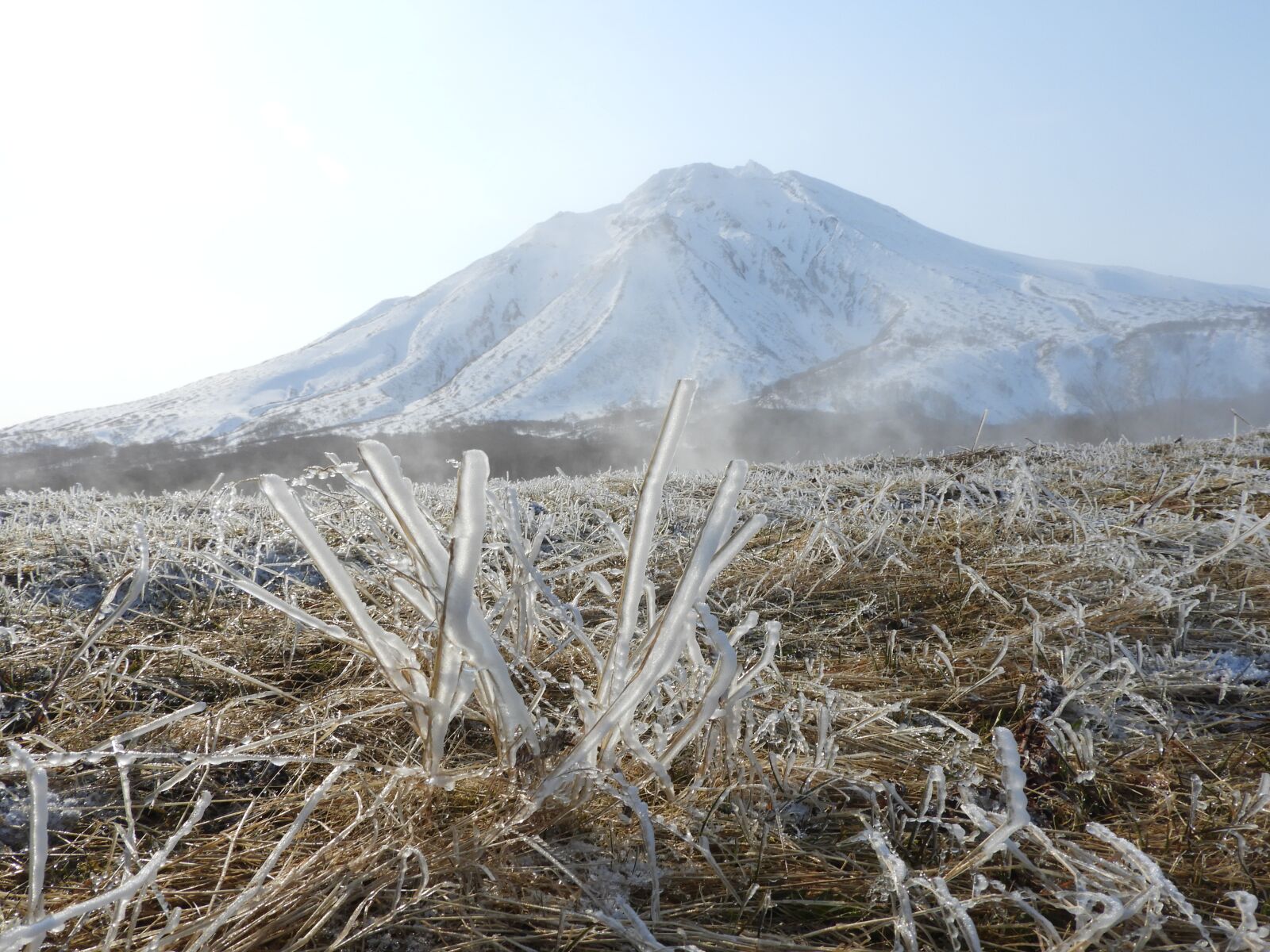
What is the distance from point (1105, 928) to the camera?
612 millimetres

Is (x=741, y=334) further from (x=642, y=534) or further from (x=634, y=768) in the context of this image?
(x=642, y=534)

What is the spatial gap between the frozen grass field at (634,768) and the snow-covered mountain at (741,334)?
4184cm

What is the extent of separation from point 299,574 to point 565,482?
2.22m

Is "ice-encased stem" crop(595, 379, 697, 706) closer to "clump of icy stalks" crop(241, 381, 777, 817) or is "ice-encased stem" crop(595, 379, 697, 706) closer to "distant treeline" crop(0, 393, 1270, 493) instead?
"clump of icy stalks" crop(241, 381, 777, 817)

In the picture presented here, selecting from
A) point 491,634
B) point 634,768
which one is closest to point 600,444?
point 634,768

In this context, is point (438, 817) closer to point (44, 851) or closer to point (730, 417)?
point (44, 851)

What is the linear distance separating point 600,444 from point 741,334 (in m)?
43.2

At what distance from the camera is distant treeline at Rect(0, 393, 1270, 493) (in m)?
23.7

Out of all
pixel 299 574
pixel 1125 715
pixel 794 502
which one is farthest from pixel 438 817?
pixel 794 502

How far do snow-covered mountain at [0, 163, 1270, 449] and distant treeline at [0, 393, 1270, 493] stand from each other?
21.3 feet

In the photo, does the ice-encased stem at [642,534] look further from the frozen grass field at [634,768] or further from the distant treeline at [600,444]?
the distant treeline at [600,444]

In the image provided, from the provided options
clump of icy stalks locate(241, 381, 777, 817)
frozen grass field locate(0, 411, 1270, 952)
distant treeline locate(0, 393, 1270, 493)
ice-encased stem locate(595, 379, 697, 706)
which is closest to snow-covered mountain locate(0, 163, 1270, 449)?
distant treeline locate(0, 393, 1270, 493)

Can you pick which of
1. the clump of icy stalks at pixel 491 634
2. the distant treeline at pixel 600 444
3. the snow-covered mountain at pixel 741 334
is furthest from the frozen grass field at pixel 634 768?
the snow-covered mountain at pixel 741 334

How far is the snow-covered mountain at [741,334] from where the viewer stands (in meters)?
49.3
